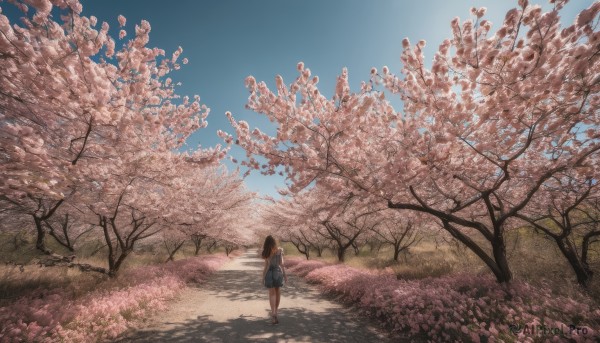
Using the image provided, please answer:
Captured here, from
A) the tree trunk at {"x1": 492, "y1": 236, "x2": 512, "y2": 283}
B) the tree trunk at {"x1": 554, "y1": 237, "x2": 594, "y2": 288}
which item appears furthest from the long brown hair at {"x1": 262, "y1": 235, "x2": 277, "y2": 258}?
the tree trunk at {"x1": 554, "y1": 237, "x2": 594, "y2": 288}

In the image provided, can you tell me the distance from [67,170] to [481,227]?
881cm

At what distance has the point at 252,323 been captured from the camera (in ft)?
21.1

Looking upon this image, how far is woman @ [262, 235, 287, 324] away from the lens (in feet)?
21.7

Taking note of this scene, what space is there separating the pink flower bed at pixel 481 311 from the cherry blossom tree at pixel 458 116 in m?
1.08

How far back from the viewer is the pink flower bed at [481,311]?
3.91 meters

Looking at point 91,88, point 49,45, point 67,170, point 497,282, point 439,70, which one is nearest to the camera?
point 49,45

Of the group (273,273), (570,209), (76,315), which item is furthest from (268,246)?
(570,209)

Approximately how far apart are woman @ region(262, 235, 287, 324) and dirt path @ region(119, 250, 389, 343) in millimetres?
556

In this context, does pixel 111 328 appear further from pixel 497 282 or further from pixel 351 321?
pixel 497 282

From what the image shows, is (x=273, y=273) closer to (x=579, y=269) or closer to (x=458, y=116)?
(x=458, y=116)

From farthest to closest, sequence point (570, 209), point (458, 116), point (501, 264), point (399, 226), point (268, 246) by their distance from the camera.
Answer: point (399, 226), point (570, 209), point (268, 246), point (501, 264), point (458, 116)

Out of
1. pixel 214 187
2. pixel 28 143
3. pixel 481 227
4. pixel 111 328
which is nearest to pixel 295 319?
pixel 111 328

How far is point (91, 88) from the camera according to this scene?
332 centimetres

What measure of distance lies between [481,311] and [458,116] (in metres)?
4.24
